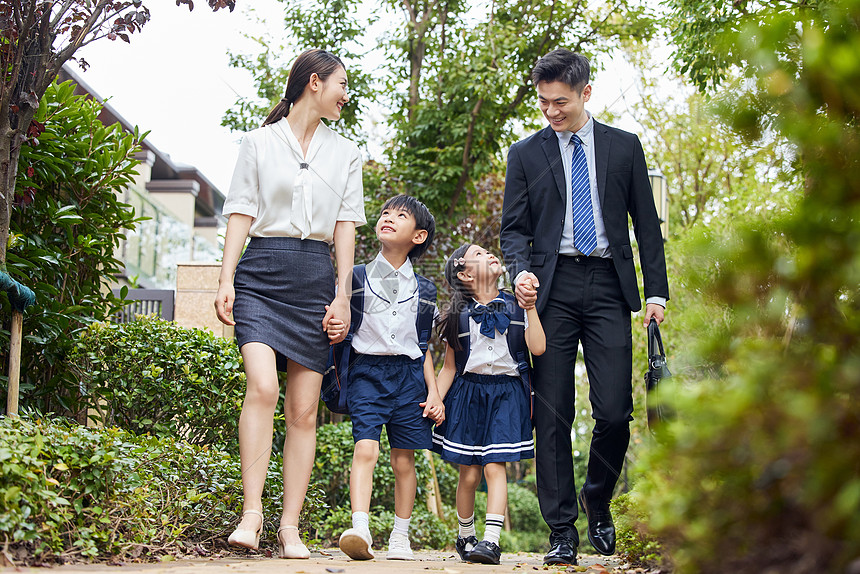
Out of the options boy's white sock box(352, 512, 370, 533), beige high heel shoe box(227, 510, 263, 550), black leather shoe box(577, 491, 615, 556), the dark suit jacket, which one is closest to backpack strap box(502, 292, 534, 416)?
the dark suit jacket

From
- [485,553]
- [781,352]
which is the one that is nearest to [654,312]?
[485,553]

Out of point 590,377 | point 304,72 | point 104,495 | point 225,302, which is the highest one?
point 304,72

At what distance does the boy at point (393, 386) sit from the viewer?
3838 millimetres

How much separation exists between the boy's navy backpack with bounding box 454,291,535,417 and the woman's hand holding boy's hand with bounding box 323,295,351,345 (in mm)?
807

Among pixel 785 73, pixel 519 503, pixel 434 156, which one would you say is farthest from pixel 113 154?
pixel 519 503

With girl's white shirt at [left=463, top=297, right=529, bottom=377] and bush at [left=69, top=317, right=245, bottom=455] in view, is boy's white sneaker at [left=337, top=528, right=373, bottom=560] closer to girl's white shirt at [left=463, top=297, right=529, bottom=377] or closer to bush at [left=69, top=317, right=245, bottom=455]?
girl's white shirt at [left=463, top=297, right=529, bottom=377]

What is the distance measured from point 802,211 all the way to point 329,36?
364 inches

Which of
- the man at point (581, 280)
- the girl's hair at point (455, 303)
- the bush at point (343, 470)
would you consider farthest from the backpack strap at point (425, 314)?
the bush at point (343, 470)

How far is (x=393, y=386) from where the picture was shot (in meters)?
3.97

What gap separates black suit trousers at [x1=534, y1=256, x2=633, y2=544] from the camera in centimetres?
374

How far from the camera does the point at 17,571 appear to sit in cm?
219

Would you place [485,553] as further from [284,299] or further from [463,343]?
[284,299]

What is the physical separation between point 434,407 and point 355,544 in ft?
3.01

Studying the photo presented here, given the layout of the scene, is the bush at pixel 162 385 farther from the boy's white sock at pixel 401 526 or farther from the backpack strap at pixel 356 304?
the boy's white sock at pixel 401 526
